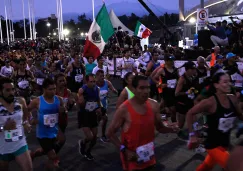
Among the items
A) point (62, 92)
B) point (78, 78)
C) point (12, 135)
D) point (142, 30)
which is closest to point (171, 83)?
point (62, 92)

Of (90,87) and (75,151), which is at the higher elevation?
(90,87)

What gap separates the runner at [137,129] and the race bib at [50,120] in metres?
1.83

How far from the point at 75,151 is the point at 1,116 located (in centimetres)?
292

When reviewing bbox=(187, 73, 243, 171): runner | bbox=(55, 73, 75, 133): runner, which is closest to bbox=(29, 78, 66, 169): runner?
bbox=(55, 73, 75, 133): runner

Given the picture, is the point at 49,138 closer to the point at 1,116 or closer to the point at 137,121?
the point at 1,116

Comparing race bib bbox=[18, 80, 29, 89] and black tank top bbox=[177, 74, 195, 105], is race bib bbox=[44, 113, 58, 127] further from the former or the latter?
race bib bbox=[18, 80, 29, 89]

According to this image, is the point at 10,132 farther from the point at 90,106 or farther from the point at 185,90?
the point at 185,90

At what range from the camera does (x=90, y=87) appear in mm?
6965

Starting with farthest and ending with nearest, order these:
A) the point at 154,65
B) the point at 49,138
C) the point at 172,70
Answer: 1. the point at 154,65
2. the point at 172,70
3. the point at 49,138

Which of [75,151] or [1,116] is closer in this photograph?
[1,116]

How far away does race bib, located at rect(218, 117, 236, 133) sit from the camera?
442 cm

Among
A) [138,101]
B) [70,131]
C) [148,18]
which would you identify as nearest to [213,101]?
[138,101]

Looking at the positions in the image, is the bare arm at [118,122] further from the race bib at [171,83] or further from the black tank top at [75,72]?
the black tank top at [75,72]

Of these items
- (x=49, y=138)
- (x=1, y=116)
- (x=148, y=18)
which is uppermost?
(x=148, y=18)
